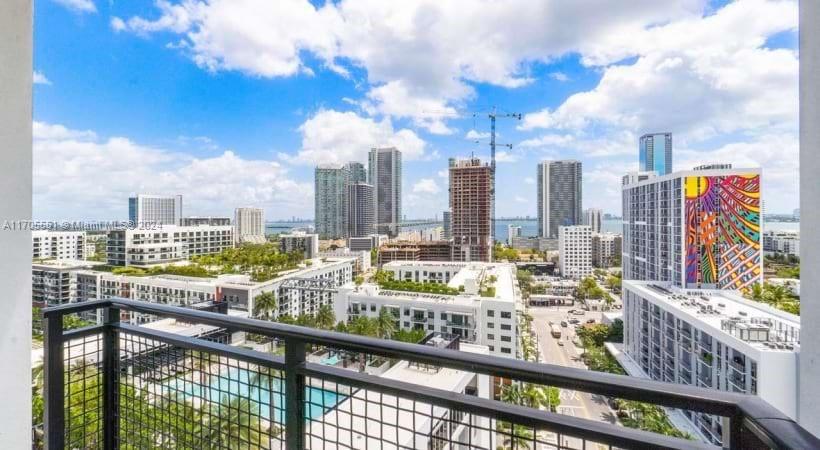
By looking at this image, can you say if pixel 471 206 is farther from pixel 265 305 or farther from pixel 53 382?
pixel 53 382

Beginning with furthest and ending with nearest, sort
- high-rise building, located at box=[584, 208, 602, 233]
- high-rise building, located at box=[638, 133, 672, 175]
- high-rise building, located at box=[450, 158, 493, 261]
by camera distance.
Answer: high-rise building, located at box=[450, 158, 493, 261], high-rise building, located at box=[584, 208, 602, 233], high-rise building, located at box=[638, 133, 672, 175]

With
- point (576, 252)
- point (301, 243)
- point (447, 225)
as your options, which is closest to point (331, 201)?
point (301, 243)

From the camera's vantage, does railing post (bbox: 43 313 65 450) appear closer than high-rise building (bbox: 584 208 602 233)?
Yes

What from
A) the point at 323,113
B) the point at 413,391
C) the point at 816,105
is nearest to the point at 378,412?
→ the point at 413,391

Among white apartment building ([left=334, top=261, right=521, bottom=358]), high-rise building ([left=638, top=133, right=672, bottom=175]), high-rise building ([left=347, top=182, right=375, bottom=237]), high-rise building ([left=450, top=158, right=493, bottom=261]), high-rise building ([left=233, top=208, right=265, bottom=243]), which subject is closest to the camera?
white apartment building ([left=334, top=261, right=521, bottom=358])

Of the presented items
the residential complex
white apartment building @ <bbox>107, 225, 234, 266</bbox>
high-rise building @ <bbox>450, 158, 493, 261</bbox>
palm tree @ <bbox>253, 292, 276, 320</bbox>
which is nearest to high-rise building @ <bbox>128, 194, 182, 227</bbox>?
white apartment building @ <bbox>107, 225, 234, 266</bbox>

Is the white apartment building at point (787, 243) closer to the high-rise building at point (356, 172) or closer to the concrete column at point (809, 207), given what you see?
the concrete column at point (809, 207)

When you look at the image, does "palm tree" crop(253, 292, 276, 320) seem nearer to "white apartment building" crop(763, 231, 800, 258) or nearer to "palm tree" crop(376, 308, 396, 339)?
"palm tree" crop(376, 308, 396, 339)

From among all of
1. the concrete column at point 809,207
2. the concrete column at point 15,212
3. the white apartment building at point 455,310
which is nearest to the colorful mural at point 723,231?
the white apartment building at point 455,310
